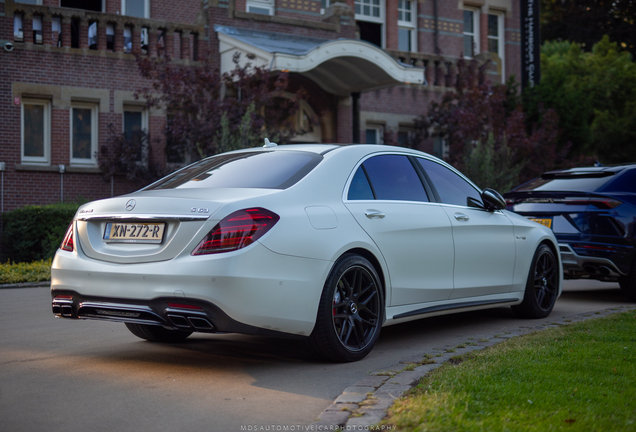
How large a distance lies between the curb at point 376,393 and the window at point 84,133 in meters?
13.3

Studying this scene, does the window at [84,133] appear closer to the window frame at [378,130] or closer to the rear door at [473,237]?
the window frame at [378,130]

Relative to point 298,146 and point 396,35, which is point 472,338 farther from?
point 396,35

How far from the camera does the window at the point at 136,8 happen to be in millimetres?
19531

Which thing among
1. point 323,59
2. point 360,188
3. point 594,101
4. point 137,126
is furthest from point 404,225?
point 594,101

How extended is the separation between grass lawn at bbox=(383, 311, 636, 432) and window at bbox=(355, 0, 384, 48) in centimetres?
1960

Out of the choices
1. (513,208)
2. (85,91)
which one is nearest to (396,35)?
(85,91)

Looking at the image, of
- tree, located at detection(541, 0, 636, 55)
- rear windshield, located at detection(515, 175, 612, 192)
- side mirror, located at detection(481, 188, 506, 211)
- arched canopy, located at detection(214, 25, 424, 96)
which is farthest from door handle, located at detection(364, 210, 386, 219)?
tree, located at detection(541, 0, 636, 55)

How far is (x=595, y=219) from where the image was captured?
926cm

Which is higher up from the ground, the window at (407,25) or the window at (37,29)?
the window at (407,25)

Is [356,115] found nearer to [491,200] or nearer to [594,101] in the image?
[491,200]

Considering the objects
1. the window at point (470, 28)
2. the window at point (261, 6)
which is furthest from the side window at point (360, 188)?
the window at point (470, 28)

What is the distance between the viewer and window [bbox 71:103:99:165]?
1747cm

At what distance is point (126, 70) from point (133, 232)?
13568 mm

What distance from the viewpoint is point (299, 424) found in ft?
12.8
